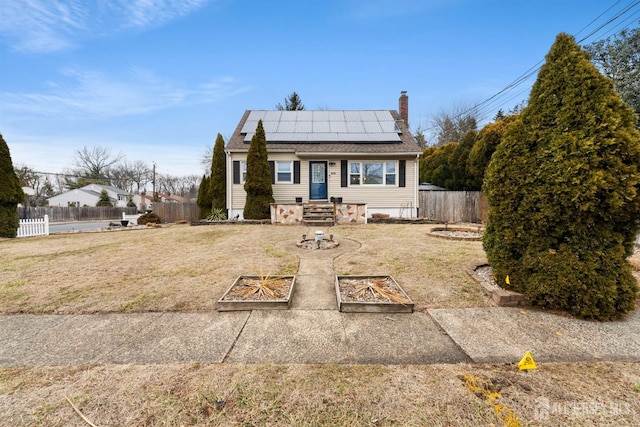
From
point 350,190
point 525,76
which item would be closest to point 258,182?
point 350,190

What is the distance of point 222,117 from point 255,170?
53.8 feet

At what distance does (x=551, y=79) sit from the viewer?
10.9ft

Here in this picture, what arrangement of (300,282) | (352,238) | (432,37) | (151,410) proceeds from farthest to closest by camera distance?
(432,37) < (352,238) < (300,282) < (151,410)

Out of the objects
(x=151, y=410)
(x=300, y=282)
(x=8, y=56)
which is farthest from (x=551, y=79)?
(x=8, y=56)

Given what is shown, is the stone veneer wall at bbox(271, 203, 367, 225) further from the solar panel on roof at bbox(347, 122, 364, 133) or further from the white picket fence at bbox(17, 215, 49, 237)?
the white picket fence at bbox(17, 215, 49, 237)

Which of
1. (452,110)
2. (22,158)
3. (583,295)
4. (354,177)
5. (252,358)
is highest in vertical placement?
(452,110)

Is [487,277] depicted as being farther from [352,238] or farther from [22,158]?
[22,158]

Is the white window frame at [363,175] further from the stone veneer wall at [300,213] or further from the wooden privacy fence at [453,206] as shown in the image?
the wooden privacy fence at [453,206]

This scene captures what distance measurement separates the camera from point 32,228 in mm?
10453

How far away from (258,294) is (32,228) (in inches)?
502

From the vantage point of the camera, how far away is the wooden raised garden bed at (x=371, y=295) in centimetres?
321

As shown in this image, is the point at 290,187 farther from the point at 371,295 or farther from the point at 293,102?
the point at 293,102

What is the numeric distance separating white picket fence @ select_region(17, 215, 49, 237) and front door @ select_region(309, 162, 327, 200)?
11.4 m

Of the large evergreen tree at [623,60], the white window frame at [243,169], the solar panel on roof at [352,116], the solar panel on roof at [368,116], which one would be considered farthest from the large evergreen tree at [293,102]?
the large evergreen tree at [623,60]
